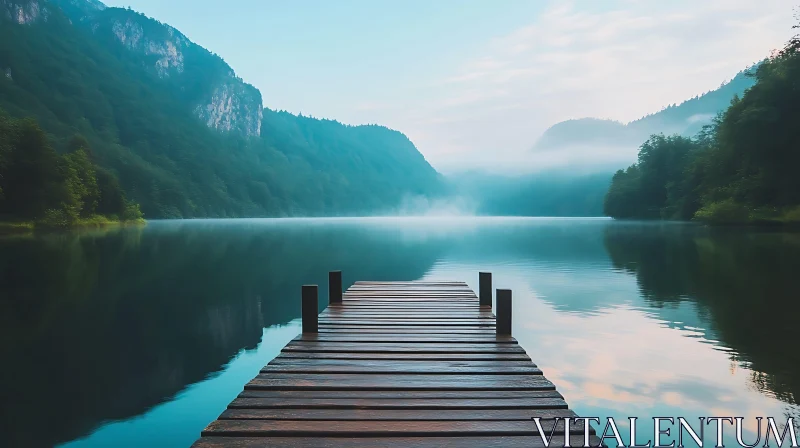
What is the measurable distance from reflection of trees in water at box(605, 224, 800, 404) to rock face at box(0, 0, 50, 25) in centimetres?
18124

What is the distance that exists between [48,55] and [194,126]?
172 feet

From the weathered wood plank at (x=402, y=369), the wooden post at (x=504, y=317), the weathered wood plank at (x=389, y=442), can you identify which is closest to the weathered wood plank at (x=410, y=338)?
the wooden post at (x=504, y=317)

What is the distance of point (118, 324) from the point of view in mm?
12664

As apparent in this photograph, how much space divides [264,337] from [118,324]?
3543mm

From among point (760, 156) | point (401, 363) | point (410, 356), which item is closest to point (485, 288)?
point (410, 356)

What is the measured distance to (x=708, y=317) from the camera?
43.7 feet

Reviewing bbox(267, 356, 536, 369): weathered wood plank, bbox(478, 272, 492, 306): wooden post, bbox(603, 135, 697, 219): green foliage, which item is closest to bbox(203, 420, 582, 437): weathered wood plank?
bbox(267, 356, 536, 369): weathered wood plank

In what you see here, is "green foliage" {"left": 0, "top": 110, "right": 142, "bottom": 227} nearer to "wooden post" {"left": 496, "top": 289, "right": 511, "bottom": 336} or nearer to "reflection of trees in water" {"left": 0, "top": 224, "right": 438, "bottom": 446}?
"reflection of trees in water" {"left": 0, "top": 224, "right": 438, "bottom": 446}

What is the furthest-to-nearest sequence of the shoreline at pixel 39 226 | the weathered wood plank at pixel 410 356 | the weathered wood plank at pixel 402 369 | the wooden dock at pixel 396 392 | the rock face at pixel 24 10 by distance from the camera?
the rock face at pixel 24 10 < the shoreline at pixel 39 226 < the weathered wood plank at pixel 410 356 < the weathered wood plank at pixel 402 369 < the wooden dock at pixel 396 392

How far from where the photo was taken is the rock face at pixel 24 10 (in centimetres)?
15112

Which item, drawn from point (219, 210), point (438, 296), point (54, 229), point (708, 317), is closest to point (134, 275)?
point (438, 296)

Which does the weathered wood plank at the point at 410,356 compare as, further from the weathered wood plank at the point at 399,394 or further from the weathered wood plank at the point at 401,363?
the weathered wood plank at the point at 399,394

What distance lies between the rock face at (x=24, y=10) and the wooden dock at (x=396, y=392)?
189045 millimetres

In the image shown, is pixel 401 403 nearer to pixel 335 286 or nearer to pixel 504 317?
pixel 504 317
